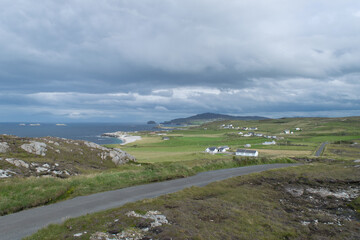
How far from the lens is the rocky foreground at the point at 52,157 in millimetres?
27297

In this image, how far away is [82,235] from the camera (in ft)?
36.0

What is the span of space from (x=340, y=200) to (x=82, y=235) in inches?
957

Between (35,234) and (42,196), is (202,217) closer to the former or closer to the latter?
(35,234)

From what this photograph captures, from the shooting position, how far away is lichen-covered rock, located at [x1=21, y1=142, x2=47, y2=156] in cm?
3450

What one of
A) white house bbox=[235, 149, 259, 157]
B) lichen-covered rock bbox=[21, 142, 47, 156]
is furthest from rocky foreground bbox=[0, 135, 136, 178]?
white house bbox=[235, 149, 259, 157]

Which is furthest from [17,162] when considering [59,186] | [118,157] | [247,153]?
[247,153]

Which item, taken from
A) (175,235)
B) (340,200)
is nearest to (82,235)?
(175,235)

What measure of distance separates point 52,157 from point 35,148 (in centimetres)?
274

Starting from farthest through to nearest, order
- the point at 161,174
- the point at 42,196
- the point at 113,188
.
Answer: the point at 161,174 → the point at 113,188 → the point at 42,196

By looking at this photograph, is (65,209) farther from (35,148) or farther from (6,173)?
(35,148)

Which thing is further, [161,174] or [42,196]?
[161,174]

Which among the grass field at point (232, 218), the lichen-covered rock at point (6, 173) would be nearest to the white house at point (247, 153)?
the grass field at point (232, 218)

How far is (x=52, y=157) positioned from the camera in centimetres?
3581

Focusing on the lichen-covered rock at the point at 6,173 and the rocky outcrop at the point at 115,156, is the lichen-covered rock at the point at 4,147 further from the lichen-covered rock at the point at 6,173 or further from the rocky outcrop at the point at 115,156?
the rocky outcrop at the point at 115,156
